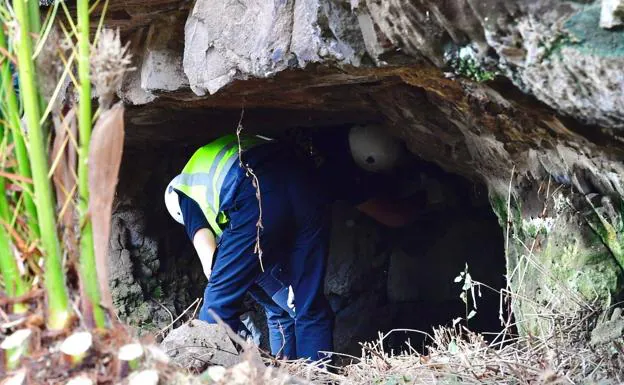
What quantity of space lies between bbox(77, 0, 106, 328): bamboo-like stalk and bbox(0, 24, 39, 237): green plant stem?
8cm

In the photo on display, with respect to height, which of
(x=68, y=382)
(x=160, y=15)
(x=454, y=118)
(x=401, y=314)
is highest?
(x=160, y=15)

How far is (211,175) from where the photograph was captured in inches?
115

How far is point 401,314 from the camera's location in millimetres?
4383

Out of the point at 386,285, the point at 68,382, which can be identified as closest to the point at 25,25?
the point at 68,382

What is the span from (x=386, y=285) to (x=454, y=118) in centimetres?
231

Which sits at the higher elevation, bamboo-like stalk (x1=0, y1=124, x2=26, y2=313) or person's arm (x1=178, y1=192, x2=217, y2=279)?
bamboo-like stalk (x1=0, y1=124, x2=26, y2=313)

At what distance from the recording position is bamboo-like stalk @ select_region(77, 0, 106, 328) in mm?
1162

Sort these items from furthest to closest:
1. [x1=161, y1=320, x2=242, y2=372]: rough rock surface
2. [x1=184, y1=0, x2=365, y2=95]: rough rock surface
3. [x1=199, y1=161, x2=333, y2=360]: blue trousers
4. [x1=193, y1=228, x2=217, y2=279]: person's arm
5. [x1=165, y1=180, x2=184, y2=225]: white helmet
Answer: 1. [x1=165, y1=180, x2=184, y2=225]: white helmet
2. [x1=193, y1=228, x2=217, y2=279]: person's arm
3. [x1=199, y1=161, x2=333, y2=360]: blue trousers
4. [x1=161, y1=320, x2=242, y2=372]: rough rock surface
5. [x1=184, y1=0, x2=365, y2=95]: rough rock surface

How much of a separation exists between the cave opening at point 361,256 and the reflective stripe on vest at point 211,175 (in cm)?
54

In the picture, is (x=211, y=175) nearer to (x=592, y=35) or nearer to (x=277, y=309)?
(x=277, y=309)

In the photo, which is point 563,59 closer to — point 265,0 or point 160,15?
point 265,0

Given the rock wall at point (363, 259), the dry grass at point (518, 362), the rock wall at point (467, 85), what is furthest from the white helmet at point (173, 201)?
the dry grass at point (518, 362)

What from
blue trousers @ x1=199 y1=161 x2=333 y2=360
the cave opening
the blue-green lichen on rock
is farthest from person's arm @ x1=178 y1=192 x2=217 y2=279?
the blue-green lichen on rock

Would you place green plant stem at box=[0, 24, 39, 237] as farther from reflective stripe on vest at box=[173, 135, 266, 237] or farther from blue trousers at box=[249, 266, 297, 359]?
blue trousers at box=[249, 266, 297, 359]
